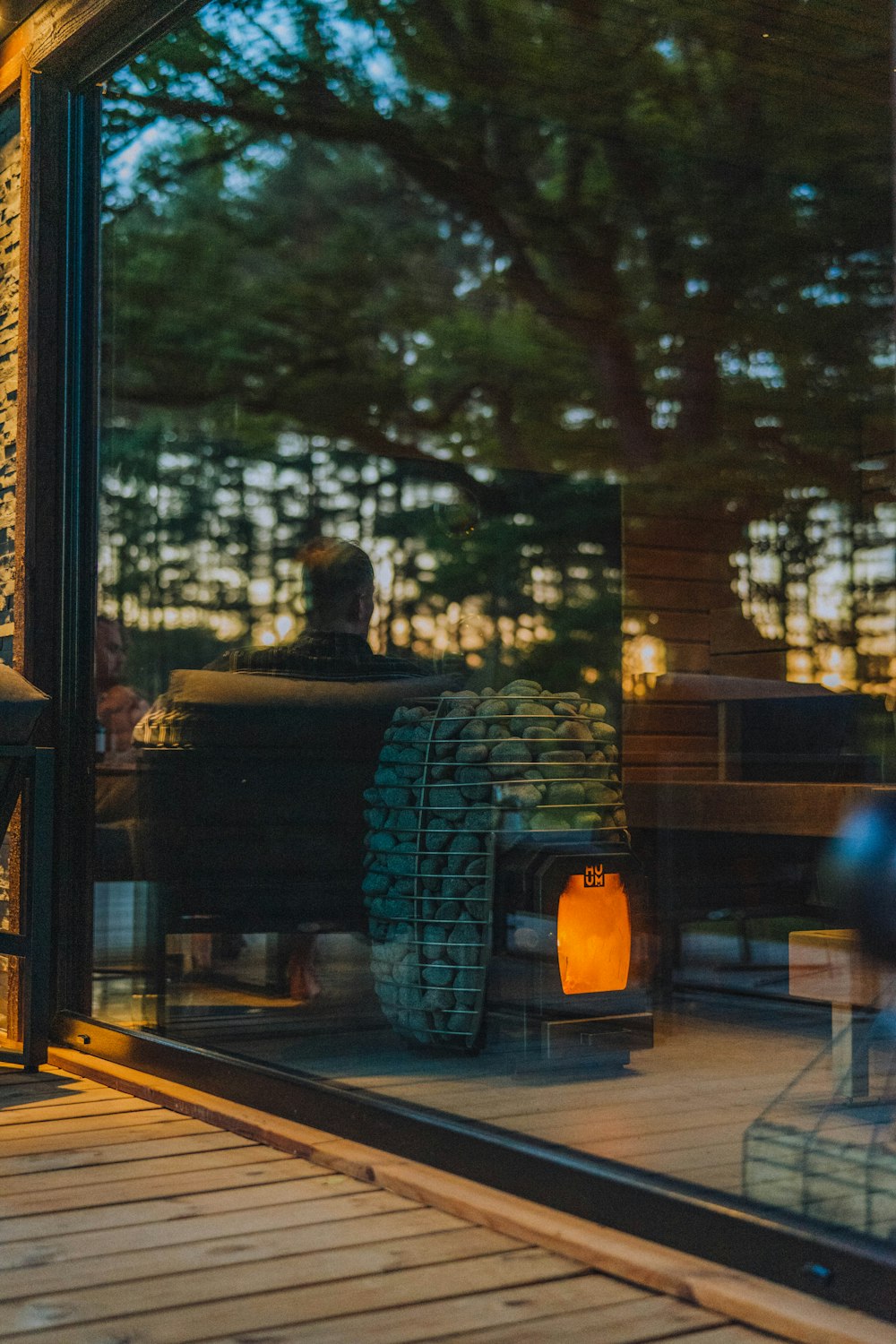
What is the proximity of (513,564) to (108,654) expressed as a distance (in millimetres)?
1887

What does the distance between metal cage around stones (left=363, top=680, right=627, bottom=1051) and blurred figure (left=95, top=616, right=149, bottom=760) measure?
785mm

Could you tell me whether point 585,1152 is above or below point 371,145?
below

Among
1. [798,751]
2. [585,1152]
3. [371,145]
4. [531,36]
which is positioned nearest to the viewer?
[585,1152]

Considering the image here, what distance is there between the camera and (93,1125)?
2.50 meters

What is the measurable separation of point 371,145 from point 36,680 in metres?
2.56

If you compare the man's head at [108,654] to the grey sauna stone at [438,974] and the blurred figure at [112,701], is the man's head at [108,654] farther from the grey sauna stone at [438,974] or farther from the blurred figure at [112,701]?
the grey sauna stone at [438,974]

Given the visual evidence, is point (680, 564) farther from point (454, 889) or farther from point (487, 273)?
point (454, 889)

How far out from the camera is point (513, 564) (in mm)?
5215

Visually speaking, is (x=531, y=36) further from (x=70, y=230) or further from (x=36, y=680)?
(x=36, y=680)

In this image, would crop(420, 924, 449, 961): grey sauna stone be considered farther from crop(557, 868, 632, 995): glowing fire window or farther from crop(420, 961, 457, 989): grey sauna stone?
crop(557, 868, 632, 995): glowing fire window

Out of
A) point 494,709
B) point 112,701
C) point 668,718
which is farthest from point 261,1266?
point 668,718

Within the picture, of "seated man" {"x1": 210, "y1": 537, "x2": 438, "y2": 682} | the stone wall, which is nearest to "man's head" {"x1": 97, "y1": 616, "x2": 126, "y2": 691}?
the stone wall

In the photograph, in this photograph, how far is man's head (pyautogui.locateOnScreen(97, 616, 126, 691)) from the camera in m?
3.47

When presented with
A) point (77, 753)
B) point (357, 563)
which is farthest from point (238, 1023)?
point (357, 563)
